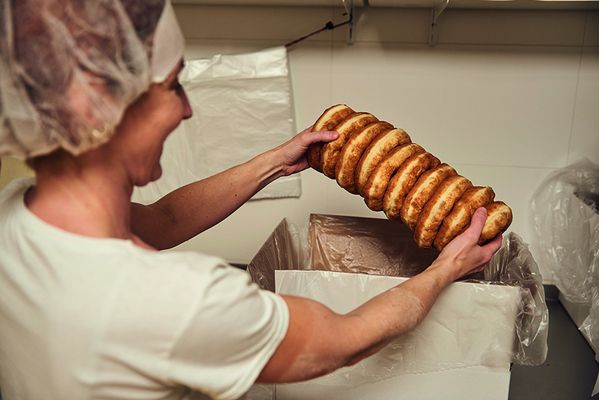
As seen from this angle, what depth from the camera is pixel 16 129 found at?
1.90 ft

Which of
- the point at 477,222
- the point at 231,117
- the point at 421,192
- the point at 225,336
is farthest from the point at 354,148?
the point at 231,117

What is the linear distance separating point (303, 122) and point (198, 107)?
0.97 feet

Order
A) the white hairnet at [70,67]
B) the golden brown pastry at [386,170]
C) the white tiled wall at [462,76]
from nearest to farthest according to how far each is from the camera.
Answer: the white hairnet at [70,67] → the golden brown pastry at [386,170] → the white tiled wall at [462,76]

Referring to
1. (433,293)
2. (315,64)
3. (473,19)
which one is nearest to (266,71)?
(315,64)

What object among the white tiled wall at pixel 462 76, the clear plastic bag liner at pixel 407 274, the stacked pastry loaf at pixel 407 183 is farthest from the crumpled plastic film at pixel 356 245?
the stacked pastry loaf at pixel 407 183

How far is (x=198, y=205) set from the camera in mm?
1057

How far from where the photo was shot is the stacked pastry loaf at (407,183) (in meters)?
0.92

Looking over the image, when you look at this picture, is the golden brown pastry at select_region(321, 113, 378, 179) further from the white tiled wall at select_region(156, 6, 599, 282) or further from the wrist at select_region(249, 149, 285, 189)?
the white tiled wall at select_region(156, 6, 599, 282)

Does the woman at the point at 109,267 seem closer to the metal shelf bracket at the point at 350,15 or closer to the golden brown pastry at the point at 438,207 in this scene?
the golden brown pastry at the point at 438,207

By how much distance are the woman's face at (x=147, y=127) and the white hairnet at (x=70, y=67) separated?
38 millimetres

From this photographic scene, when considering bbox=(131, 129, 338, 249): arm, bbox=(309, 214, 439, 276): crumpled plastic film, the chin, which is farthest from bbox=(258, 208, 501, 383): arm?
bbox=(309, 214, 439, 276): crumpled plastic film

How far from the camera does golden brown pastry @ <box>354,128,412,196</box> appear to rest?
97 centimetres

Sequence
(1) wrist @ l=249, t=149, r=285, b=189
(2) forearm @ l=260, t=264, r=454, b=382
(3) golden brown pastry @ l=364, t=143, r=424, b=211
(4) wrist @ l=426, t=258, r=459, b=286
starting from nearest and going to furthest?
(2) forearm @ l=260, t=264, r=454, b=382
(4) wrist @ l=426, t=258, r=459, b=286
(3) golden brown pastry @ l=364, t=143, r=424, b=211
(1) wrist @ l=249, t=149, r=285, b=189

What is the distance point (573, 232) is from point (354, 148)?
668 millimetres
